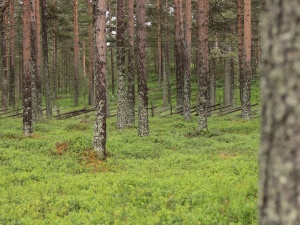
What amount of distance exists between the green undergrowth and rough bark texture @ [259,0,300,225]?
4077 millimetres

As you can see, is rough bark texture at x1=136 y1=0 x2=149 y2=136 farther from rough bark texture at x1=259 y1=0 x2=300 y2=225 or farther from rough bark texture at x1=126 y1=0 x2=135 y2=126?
rough bark texture at x1=259 y1=0 x2=300 y2=225

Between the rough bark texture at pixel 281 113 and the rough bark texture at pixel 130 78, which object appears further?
the rough bark texture at pixel 130 78

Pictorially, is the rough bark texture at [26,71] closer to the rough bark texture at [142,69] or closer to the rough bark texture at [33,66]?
the rough bark texture at [33,66]

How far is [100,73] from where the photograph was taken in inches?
478

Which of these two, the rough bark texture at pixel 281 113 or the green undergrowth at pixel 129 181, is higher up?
the rough bark texture at pixel 281 113

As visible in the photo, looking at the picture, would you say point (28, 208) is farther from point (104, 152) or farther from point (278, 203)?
point (278, 203)

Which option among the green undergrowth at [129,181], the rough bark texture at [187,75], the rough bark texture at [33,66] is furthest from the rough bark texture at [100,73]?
the rough bark texture at [187,75]

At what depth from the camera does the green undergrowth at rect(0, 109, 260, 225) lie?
6.61 metres

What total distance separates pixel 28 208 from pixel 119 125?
1201cm

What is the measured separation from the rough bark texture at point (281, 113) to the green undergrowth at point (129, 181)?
13.4 ft

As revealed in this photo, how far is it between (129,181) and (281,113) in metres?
7.19

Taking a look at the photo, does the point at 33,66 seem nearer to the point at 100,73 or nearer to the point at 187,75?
the point at 187,75

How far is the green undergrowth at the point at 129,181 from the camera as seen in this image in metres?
6.61

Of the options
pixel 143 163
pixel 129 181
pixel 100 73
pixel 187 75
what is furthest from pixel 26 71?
pixel 187 75
